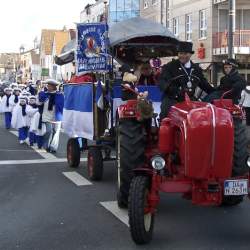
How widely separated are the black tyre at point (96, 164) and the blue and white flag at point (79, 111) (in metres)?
0.28

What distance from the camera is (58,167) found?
1226 centimetres

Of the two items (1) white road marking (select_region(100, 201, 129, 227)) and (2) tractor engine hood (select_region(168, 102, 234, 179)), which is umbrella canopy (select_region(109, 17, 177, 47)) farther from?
(2) tractor engine hood (select_region(168, 102, 234, 179))

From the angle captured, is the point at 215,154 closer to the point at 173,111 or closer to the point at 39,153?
the point at 173,111

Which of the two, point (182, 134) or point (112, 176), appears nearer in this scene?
point (182, 134)

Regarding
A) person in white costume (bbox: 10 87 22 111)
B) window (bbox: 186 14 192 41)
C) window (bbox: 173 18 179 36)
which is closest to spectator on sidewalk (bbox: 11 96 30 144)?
person in white costume (bbox: 10 87 22 111)

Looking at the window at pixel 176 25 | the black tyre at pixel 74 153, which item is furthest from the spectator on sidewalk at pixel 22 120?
the window at pixel 176 25

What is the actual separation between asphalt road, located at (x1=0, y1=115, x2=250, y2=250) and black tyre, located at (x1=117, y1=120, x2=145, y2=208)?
Result: 58cm

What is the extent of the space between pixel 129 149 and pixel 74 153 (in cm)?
467

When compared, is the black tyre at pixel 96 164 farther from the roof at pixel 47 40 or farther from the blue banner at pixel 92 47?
the roof at pixel 47 40

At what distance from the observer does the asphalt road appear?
654 cm

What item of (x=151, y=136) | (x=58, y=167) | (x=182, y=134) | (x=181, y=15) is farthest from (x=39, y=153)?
(x=181, y=15)

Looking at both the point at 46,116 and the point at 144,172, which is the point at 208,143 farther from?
the point at 46,116

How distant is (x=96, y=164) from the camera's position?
10.3 metres

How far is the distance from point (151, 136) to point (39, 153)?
7.36 metres
